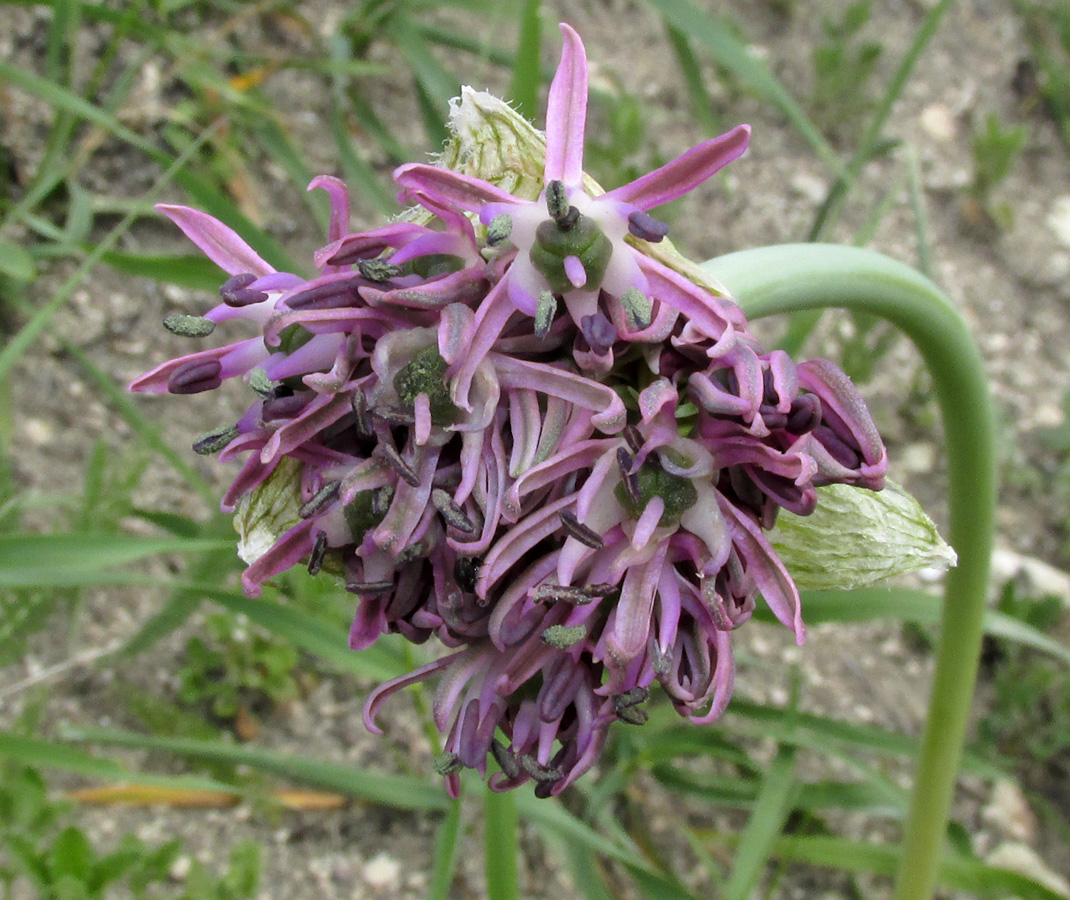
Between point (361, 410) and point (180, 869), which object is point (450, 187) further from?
point (180, 869)

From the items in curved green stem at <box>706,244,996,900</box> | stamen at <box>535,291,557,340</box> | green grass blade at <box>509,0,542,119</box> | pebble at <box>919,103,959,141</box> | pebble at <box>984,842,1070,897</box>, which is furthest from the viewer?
pebble at <box>919,103,959,141</box>

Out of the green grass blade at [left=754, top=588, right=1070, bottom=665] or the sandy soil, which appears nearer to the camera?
the green grass blade at [left=754, top=588, right=1070, bottom=665]

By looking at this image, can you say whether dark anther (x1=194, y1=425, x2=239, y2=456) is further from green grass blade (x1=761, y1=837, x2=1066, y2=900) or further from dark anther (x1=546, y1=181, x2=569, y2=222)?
green grass blade (x1=761, y1=837, x2=1066, y2=900)

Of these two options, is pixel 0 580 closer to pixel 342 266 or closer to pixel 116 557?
pixel 116 557

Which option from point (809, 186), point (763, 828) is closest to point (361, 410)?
point (763, 828)

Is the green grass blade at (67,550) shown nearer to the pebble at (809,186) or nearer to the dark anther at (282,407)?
the dark anther at (282,407)

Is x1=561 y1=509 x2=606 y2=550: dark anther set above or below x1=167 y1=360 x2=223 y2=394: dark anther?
below

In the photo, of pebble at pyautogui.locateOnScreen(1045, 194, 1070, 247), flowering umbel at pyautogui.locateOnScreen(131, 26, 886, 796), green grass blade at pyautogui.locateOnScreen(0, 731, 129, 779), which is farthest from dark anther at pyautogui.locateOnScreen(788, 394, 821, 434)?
pebble at pyautogui.locateOnScreen(1045, 194, 1070, 247)

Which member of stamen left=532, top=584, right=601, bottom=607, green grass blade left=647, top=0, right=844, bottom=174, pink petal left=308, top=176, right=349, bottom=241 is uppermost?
green grass blade left=647, top=0, right=844, bottom=174

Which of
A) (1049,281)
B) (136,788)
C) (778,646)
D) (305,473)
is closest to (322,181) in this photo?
(305,473)
